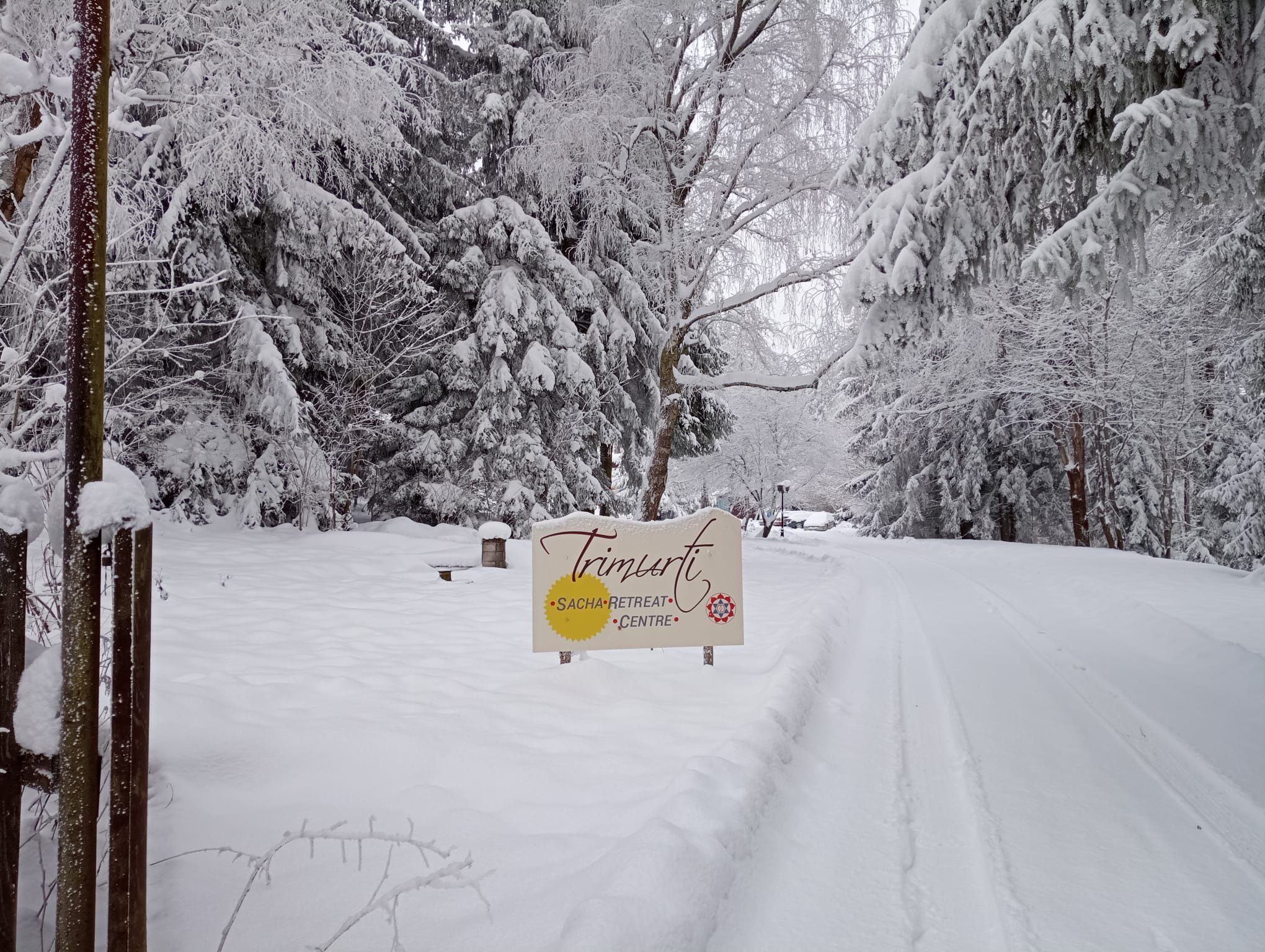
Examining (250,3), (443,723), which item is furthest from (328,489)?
(443,723)

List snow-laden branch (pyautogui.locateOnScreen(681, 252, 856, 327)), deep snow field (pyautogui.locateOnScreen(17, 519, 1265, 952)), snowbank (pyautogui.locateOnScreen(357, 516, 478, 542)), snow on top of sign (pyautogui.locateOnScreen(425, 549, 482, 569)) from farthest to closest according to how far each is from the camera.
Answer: snowbank (pyautogui.locateOnScreen(357, 516, 478, 542)), snow-laden branch (pyautogui.locateOnScreen(681, 252, 856, 327)), snow on top of sign (pyautogui.locateOnScreen(425, 549, 482, 569)), deep snow field (pyautogui.locateOnScreen(17, 519, 1265, 952))

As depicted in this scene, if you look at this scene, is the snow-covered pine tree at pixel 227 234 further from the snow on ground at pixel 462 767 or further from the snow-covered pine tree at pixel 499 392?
the snow on ground at pixel 462 767

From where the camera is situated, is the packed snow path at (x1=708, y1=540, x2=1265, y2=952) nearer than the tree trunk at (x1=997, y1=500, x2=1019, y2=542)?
Yes

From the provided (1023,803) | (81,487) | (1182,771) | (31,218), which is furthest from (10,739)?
(1182,771)

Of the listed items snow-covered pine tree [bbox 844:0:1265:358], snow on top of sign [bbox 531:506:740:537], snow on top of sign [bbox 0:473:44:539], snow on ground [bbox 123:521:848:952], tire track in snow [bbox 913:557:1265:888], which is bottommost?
tire track in snow [bbox 913:557:1265:888]

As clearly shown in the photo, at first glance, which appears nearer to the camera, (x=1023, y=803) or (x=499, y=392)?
(x=1023, y=803)

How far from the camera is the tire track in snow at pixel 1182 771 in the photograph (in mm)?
2740

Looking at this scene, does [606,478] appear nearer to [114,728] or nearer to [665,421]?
[665,421]

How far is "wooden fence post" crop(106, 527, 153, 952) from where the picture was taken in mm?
1295

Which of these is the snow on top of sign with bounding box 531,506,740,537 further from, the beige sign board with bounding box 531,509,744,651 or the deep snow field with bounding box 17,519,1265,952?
the deep snow field with bounding box 17,519,1265,952

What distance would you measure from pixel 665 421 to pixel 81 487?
35.0 ft

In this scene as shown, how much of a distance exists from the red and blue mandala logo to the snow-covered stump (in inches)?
210

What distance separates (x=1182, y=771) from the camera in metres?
3.40

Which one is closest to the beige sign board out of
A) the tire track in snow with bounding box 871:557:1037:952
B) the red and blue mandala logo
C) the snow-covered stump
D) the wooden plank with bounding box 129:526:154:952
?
the red and blue mandala logo
